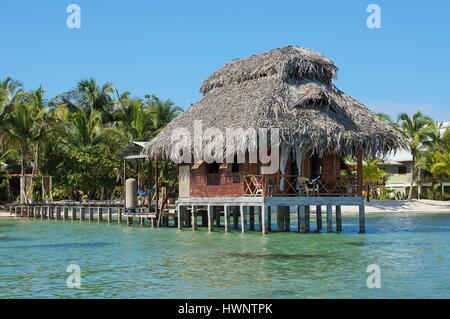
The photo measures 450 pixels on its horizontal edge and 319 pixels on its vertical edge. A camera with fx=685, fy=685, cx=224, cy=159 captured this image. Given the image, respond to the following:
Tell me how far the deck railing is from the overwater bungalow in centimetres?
3

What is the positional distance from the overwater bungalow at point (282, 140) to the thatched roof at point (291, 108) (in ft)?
0.12

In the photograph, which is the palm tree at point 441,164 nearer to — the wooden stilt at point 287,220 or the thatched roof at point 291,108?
the thatched roof at point 291,108

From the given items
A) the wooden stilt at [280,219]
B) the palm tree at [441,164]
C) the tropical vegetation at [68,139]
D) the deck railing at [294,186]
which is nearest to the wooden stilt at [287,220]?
the wooden stilt at [280,219]

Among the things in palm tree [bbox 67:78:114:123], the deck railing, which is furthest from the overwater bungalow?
palm tree [bbox 67:78:114:123]

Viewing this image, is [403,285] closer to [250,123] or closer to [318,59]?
[250,123]

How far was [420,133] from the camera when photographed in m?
48.8

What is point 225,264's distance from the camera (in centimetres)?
1616

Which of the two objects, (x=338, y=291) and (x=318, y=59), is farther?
(x=318, y=59)

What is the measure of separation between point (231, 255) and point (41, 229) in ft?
45.9

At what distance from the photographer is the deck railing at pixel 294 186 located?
23406mm

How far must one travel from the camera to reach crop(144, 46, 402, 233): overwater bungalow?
23.3 meters

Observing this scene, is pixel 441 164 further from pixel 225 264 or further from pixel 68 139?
pixel 225 264
